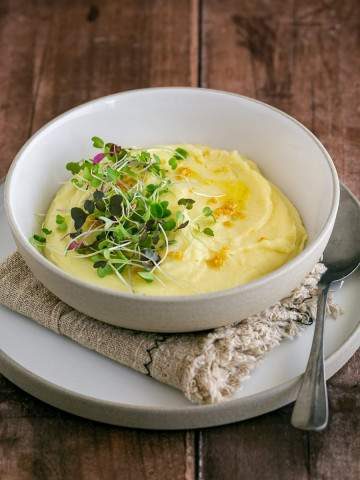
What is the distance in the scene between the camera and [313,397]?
63.5 inches

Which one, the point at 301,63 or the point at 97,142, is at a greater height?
the point at 97,142

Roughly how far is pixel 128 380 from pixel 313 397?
378 mm

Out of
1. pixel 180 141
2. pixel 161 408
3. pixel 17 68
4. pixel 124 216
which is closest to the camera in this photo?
pixel 161 408

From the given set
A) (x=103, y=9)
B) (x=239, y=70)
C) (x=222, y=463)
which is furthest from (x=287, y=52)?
(x=222, y=463)

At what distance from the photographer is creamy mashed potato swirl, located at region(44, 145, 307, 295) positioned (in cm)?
176

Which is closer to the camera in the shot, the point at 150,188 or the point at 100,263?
the point at 100,263

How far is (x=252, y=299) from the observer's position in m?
1.66

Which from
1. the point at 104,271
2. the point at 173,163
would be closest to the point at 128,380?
the point at 104,271

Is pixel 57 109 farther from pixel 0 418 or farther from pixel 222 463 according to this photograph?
pixel 222 463

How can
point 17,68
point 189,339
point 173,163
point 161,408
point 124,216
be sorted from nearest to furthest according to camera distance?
point 161,408, point 189,339, point 124,216, point 173,163, point 17,68

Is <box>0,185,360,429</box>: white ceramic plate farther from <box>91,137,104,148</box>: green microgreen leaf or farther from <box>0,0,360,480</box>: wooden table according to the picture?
<box>91,137,104,148</box>: green microgreen leaf

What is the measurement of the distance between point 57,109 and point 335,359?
1.42m

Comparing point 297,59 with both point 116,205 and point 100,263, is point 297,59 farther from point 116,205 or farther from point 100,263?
point 100,263

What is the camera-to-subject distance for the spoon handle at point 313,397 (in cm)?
159
